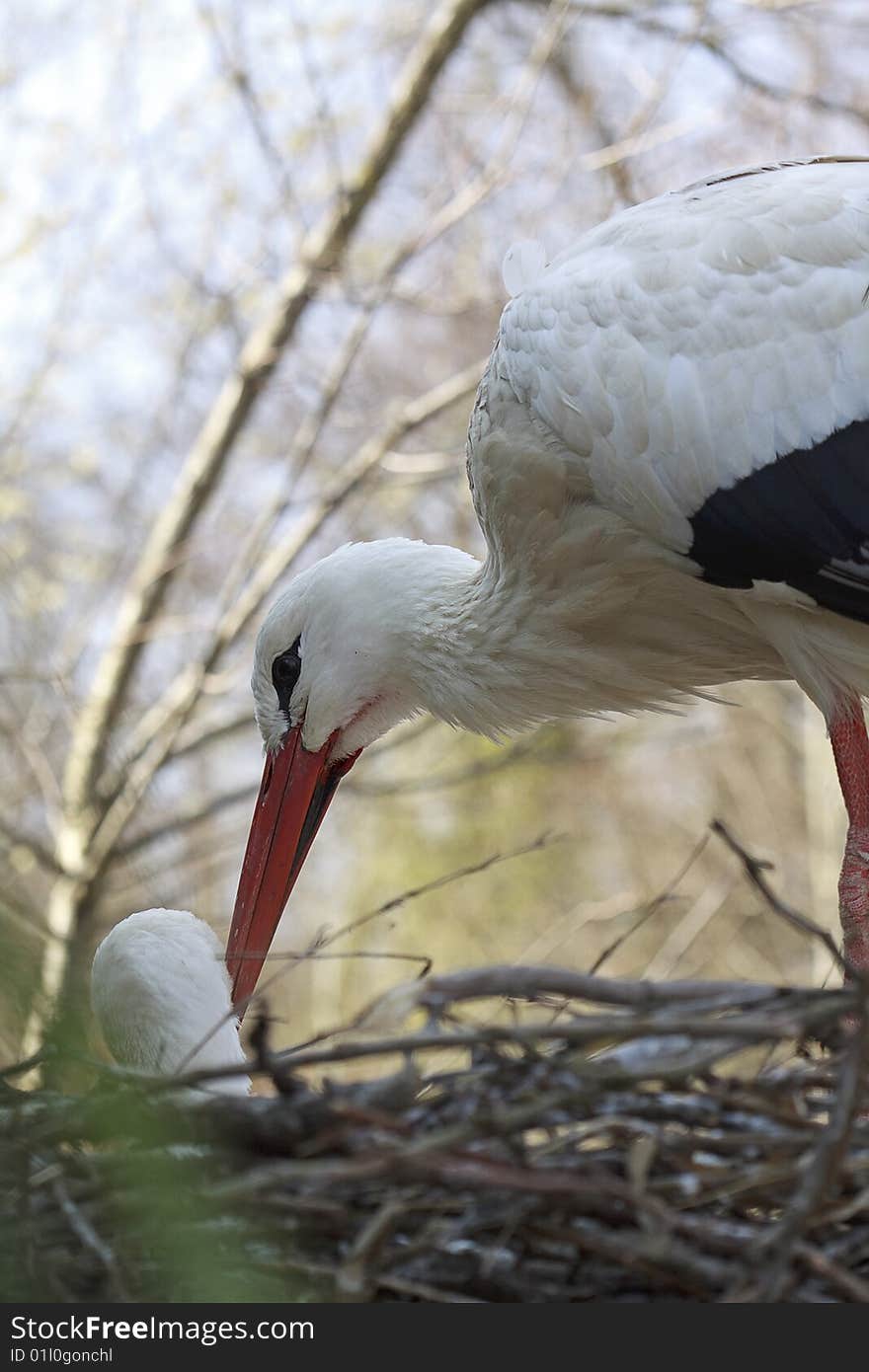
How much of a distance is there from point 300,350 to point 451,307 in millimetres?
1174

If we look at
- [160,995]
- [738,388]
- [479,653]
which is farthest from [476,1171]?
[479,653]

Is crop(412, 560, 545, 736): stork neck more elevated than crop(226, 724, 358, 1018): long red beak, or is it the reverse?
crop(412, 560, 545, 736): stork neck

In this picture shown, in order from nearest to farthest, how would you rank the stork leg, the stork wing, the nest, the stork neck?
1. the nest
2. the stork wing
3. the stork leg
4. the stork neck

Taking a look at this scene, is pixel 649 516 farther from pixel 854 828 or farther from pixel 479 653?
pixel 854 828

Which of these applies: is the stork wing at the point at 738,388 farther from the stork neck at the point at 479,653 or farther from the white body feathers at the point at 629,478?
the stork neck at the point at 479,653

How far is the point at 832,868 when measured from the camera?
954cm

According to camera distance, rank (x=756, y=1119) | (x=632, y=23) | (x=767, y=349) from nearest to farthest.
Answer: (x=756, y=1119) < (x=767, y=349) < (x=632, y=23)

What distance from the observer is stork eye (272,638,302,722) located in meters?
4.23

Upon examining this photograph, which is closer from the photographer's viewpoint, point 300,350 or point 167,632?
point 167,632

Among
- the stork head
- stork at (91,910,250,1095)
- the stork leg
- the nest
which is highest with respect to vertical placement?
the stork head

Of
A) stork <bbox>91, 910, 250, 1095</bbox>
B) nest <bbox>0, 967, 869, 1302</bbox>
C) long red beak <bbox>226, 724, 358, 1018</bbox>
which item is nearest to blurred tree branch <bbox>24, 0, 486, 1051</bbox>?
long red beak <bbox>226, 724, 358, 1018</bbox>

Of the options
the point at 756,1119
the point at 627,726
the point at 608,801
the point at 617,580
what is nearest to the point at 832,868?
the point at 627,726

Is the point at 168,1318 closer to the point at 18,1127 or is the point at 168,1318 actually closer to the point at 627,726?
the point at 18,1127

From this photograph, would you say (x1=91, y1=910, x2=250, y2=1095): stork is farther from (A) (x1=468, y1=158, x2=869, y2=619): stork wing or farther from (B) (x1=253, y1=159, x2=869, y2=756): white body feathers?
(A) (x1=468, y1=158, x2=869, y2=619): stork wing
